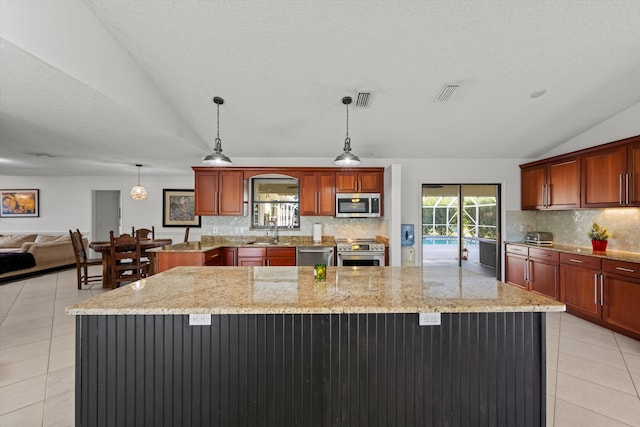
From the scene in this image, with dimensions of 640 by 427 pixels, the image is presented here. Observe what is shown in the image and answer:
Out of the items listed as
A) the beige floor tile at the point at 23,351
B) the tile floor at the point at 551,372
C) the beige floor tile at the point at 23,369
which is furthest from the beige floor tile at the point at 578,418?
the beige floor tile at the point at 23,351

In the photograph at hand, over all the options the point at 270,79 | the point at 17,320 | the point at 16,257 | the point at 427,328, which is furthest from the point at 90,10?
the point at 16,257

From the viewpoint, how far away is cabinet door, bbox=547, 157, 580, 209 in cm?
390

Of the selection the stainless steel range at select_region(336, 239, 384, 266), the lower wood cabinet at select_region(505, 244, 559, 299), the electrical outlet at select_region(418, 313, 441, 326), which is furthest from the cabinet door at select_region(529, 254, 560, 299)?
the electrical outlet at select_region(418, 313, 441, 326)

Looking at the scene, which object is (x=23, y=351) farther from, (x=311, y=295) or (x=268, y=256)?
(x=311, y=295)

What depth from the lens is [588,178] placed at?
373 centimetres

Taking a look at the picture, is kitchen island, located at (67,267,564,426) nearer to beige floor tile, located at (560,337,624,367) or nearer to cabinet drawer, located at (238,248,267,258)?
beige floor tile, located at (560,337,624,367)

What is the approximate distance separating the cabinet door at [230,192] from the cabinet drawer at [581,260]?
464 centimetres

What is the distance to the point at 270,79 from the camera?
2967 millimetres

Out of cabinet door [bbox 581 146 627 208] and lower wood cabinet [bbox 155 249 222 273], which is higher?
cabinet door [bbox 581 146 627 208]

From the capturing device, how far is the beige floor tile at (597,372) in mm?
2236

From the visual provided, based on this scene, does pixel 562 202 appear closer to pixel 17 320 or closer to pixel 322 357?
pixel 322 357

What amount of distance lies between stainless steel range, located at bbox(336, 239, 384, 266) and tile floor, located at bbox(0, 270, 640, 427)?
86.3 inches

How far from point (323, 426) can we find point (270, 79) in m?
2.93

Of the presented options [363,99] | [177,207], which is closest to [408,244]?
[363,99]
